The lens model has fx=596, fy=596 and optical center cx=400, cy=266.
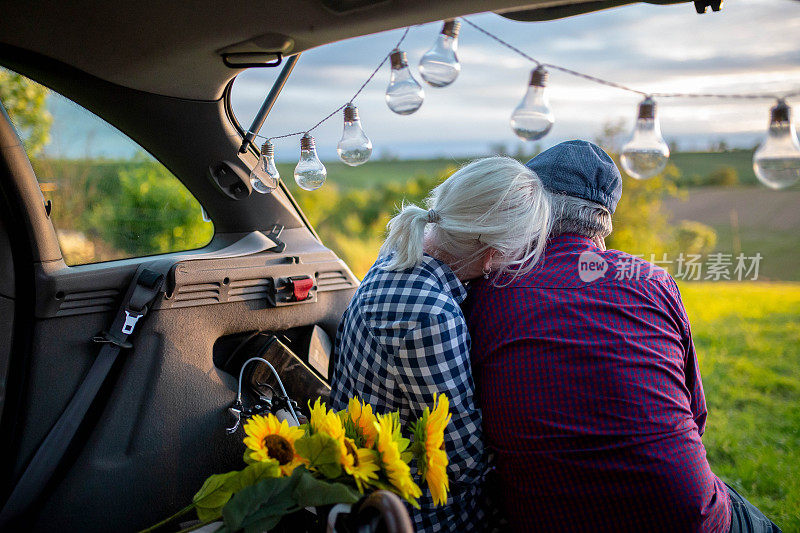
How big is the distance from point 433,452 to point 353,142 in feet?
3.78

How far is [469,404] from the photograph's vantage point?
5.16ft

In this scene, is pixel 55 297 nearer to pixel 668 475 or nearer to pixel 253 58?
pixel 253 58

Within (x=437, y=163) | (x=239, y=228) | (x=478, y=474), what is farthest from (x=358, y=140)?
(x=437, y=163)

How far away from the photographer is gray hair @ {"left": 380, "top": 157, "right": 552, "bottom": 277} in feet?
5.49

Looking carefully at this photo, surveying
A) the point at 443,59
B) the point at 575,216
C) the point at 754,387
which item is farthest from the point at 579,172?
the point at 754,387

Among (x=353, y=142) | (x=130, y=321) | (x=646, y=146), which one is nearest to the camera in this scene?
(x=646, y=146)

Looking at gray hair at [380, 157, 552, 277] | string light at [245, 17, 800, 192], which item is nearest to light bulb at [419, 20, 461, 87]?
string light at [245, 17, 800, 192]

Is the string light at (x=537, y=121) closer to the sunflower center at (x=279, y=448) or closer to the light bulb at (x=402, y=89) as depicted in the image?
the light bulb at (x=402, y=89)

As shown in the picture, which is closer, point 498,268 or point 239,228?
point 498,268

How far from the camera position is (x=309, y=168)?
2199mm

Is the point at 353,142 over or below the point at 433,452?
over

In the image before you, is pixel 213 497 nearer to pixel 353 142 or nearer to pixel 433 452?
pixel 433 452

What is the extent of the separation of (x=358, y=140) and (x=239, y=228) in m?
0.93

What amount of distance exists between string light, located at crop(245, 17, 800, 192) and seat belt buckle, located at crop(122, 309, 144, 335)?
2.54 ft
